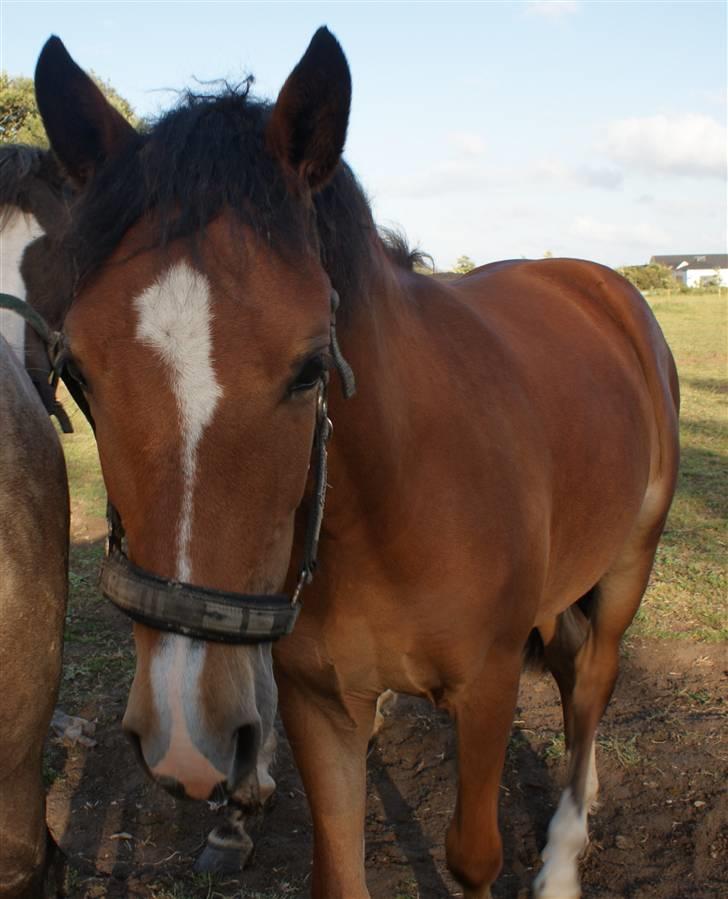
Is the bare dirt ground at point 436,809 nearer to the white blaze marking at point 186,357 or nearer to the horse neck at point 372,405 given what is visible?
the horse neck at point 372,405

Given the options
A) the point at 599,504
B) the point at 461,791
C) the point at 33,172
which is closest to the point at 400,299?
the point at 599,504

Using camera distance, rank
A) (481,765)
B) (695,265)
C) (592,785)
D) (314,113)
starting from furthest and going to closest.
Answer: (695,265)
(592,785)
(481,765)
(314,113)

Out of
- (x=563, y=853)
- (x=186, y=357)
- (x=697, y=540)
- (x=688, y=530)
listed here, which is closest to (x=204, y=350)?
(x=186, y=357)

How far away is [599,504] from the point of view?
10.3ft

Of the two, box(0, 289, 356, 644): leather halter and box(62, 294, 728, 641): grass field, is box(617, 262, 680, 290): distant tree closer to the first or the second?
box(62, 294, 728, 641): grass field

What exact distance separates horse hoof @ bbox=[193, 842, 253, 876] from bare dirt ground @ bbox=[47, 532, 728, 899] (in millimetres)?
38

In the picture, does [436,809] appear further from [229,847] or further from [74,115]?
[74,115]

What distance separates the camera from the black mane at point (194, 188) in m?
1.72

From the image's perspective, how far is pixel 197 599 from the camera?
1569 millimetres

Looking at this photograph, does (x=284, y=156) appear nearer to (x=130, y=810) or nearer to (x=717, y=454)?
(x=130, y=810)

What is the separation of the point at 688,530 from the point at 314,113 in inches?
214

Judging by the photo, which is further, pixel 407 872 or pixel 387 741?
pixel 387 741

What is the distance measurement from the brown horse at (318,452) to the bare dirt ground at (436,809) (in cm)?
24

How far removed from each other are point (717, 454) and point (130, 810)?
6.94 metres
